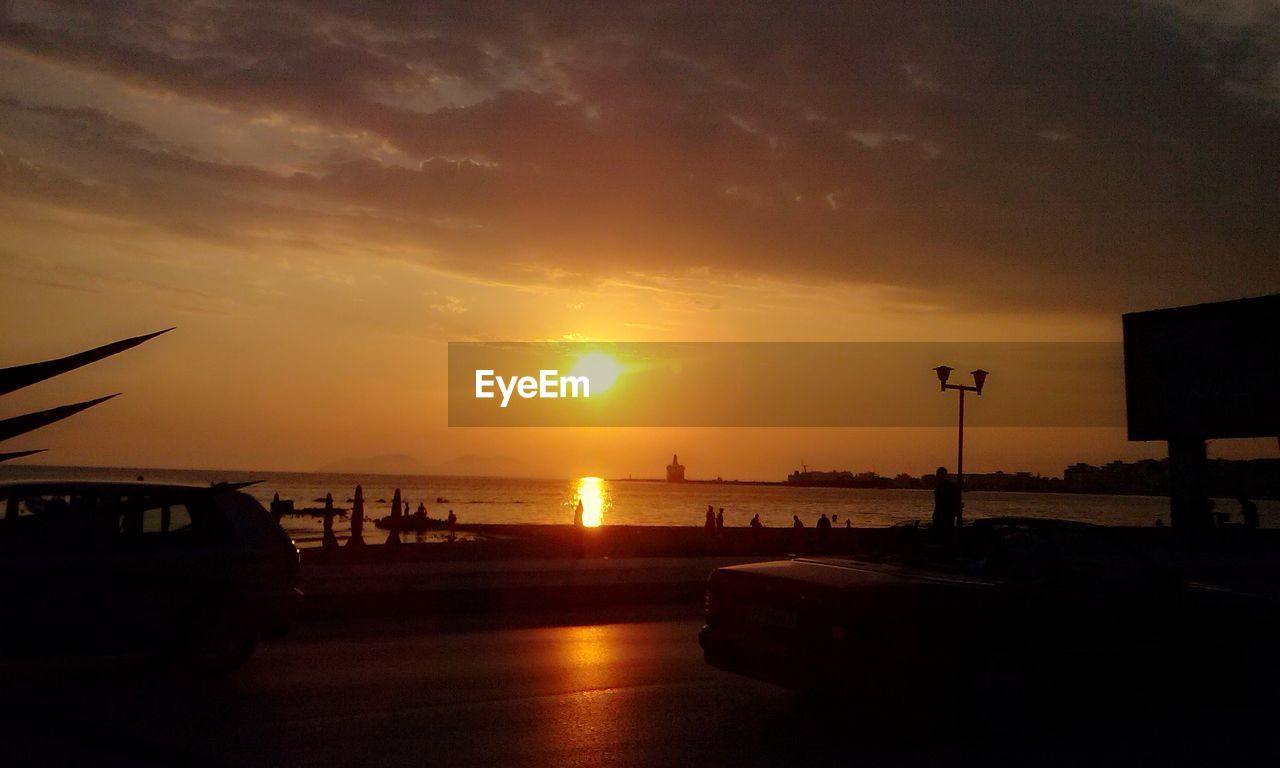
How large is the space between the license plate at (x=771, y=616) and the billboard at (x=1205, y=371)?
1214 inches

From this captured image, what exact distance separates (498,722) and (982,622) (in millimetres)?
3227

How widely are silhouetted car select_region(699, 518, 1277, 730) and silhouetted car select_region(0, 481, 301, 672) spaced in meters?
3.98

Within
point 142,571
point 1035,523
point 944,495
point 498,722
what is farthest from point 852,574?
point 944,495

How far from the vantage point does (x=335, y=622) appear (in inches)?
503

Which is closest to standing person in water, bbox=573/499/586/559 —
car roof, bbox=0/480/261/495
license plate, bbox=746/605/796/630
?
car roof, bbox=0/480/261/495

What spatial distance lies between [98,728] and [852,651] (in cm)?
473

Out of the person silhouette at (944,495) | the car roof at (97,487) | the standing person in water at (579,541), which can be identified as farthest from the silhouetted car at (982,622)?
the standing person in water at (579,541)

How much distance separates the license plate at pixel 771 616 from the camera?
726 cm

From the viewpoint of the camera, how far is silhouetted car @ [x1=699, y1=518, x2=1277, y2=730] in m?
6.85

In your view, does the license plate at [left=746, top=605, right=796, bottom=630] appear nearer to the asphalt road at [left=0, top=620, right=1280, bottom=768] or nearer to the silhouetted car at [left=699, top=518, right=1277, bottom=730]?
the silhouetted car at [left=699, top=518, right=1277, bottom=730]

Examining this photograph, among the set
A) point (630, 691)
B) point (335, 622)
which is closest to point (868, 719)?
A: point (630, 691)

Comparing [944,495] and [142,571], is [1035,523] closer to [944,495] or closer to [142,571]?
[142,571]

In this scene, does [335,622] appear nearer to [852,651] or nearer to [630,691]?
[630,691]

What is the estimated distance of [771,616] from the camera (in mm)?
7422
